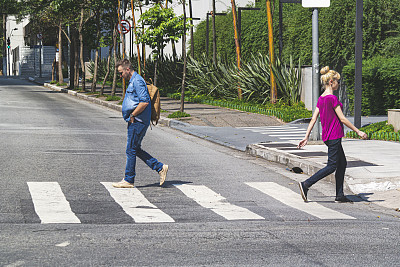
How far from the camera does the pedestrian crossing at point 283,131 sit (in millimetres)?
17545

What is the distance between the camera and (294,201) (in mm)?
9422

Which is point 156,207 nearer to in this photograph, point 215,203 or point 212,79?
point 215,203

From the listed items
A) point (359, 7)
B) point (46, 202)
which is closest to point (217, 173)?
point (46, 202)

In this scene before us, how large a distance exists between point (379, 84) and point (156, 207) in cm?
1647

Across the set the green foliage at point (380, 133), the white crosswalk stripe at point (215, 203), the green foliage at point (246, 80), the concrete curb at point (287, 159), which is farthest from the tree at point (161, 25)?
the white crosswalk stripe at point (215, 203)

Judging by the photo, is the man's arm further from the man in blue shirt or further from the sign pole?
the sign pole

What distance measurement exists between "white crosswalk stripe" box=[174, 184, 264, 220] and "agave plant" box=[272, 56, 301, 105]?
14.6 m

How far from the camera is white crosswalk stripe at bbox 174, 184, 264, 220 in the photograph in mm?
8078

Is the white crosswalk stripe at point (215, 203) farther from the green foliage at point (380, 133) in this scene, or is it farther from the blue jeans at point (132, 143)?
the green foliage at point (380, 133)

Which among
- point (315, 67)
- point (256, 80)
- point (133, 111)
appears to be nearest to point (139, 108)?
point (133, 111)

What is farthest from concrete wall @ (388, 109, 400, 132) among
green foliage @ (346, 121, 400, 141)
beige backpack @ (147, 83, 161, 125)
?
beige backpack @ (147, 83, 161, 125)

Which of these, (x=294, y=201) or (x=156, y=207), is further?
(x=294, y=201)

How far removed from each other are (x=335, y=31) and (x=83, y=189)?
65.9 ft

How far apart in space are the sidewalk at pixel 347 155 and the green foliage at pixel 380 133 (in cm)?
46
